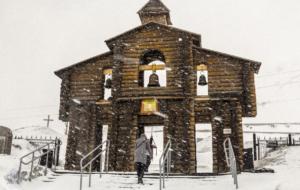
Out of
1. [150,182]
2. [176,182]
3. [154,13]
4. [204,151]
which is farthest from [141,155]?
[204,151]

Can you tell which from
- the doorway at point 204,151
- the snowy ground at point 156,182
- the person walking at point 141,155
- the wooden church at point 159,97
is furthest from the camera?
the doorway at point 204,151

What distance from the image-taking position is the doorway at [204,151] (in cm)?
2391

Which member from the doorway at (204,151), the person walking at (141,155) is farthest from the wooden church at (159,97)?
the doorway at (204,151)

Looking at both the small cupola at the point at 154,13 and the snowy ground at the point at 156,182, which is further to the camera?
the small cupola at the point at 154,13

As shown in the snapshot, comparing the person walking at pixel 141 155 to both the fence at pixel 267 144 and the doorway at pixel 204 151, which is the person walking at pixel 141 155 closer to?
the fence at pixel 267 144

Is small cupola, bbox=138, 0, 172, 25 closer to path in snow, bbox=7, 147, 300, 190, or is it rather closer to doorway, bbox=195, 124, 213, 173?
doorway, bbox=195, 124, 213, 173

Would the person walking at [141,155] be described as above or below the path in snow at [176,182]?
Result: above

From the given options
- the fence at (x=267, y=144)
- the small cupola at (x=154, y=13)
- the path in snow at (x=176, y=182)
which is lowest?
the path in snow at (x=176, y=182)

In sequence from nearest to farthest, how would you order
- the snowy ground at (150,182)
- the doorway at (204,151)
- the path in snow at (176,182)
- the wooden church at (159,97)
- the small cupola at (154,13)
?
the snowy ground at (150,182) < the path in snow at (176,182) < the wooden church at (159,97) < the small cupola at (154,13) < the doorway at (204,151)

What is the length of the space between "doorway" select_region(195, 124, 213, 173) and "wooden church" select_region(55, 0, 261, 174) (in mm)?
5891

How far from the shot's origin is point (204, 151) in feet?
A: 109

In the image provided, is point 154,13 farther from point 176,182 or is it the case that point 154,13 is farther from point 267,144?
point 176,182

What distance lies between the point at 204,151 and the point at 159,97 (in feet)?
56.0

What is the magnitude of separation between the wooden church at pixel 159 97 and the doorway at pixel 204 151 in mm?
5891
